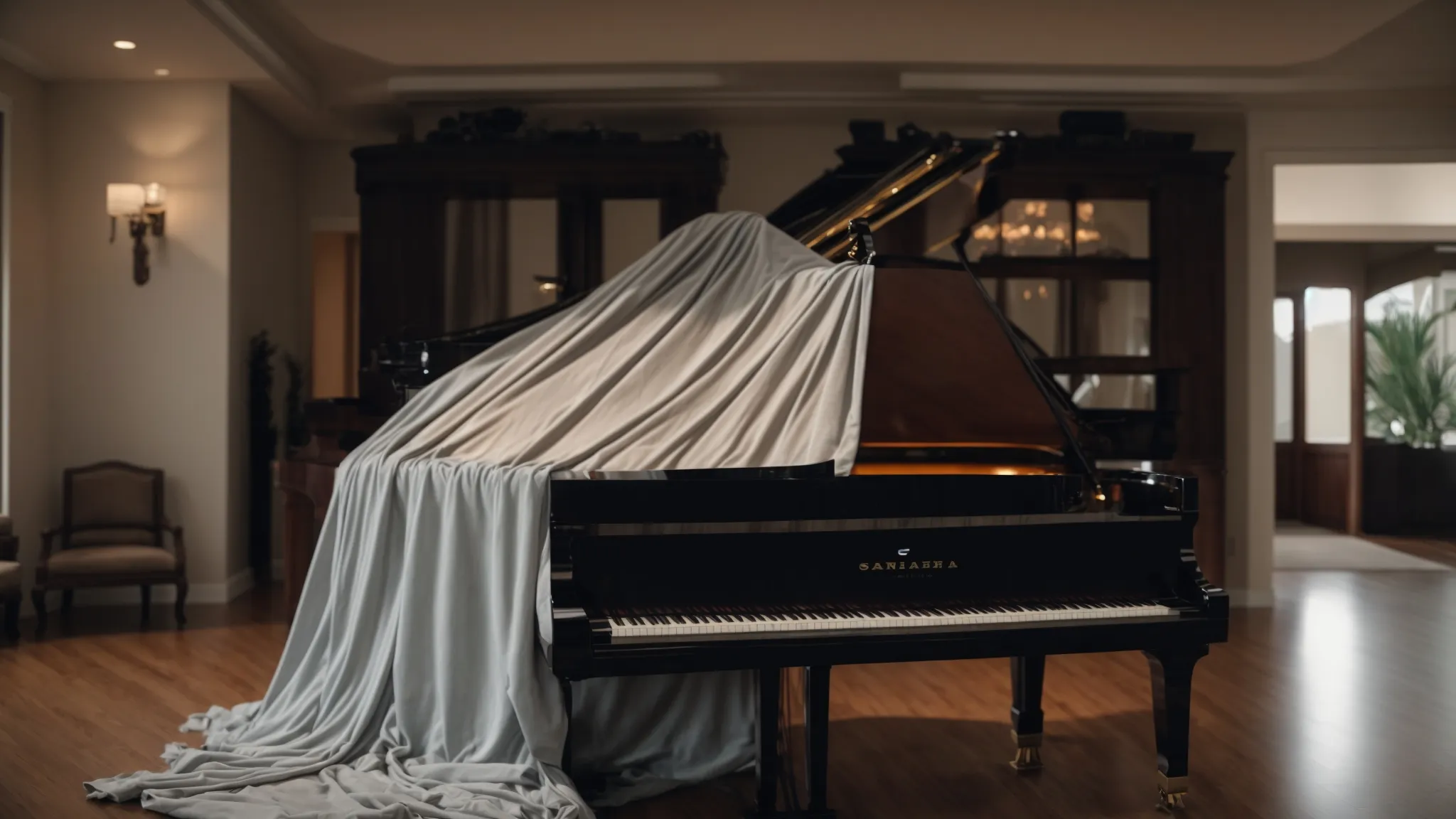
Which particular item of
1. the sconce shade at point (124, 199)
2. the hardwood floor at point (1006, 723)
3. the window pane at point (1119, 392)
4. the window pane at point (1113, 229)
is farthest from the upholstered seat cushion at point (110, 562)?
the window pane at point (1113, 229)

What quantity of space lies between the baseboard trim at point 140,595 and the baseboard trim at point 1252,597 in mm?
5590

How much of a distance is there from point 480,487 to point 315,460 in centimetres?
162

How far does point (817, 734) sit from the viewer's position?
2.67m

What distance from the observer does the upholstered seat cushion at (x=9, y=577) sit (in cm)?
497

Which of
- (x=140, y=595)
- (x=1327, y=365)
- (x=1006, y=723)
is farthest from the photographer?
(x=1327, y=365)

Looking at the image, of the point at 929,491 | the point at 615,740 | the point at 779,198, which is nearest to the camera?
the point at 929,491

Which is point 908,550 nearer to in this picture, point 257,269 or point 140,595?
point 140,595

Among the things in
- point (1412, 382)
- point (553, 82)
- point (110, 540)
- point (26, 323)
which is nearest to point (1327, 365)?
point (1412, 382)

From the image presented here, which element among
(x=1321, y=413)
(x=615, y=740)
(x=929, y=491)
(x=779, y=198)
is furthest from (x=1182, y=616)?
(x=1321, y=413)

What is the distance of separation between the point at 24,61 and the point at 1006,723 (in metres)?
5.43

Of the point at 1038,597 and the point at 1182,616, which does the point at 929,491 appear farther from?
the point at 1182,616

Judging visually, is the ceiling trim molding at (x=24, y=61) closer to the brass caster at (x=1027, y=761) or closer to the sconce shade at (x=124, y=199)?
the sconce shade at (x=124, y=199)

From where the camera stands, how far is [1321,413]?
429 inches

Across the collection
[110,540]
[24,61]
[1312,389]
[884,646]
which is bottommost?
[110,540]
